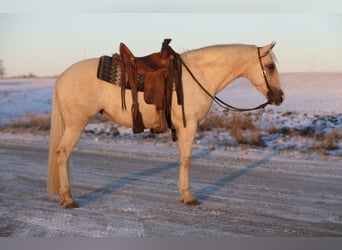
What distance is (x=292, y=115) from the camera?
49.6 ft

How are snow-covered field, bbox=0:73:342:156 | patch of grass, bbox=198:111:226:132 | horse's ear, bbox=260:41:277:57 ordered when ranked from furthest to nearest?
patch of grass, bbox=198:111:226:132
snow-covered field, bbox=0:73:342:156
horse's ear, bbox=260:41:277:57

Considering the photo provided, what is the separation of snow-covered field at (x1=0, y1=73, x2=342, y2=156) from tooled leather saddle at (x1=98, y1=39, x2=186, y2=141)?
16.3ft

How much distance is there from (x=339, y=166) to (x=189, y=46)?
3.84 metres

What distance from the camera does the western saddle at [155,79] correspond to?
6.04 m

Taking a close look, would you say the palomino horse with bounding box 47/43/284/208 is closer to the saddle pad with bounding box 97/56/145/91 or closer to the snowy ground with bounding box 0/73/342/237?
the saddle pad with bounding box 97/56/145/91

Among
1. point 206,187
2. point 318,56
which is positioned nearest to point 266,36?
point 318,56

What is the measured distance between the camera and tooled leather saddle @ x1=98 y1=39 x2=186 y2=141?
19.8 ft

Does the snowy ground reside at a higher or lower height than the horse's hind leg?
lower

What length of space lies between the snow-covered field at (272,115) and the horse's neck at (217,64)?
449cm

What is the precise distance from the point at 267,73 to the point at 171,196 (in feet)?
6.64

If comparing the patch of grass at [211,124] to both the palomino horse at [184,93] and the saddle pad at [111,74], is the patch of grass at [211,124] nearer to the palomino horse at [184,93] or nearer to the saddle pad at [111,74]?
the palomino horse at [184,93]

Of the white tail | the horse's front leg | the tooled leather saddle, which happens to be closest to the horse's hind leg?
the white tail

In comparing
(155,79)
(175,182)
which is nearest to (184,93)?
(155,79)

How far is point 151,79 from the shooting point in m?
6.10
